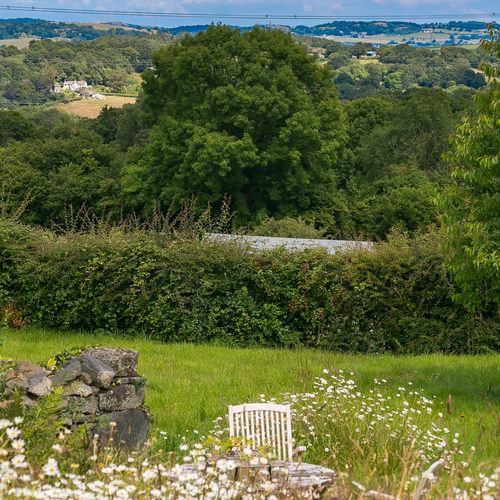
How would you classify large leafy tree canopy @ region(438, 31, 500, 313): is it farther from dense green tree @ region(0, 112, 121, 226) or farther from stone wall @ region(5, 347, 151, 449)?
dense green tree @ region(0, 112, 121, 226)

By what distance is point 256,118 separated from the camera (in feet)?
116

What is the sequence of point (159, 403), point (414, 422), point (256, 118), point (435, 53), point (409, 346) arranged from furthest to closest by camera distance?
point (435, 53) → point (256, 118) → point (409, 346) → point (159, 403) → point (414, 422)

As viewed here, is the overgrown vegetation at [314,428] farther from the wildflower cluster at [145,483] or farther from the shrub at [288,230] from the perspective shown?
the shrub at [288,230]

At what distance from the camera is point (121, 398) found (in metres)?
8.44

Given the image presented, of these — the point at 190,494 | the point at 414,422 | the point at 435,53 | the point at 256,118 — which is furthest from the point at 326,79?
the point at 435,53

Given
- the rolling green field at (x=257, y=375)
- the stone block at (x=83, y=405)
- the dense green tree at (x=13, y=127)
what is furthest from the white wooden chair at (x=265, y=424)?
the dense green tree at (x=13, y=127)

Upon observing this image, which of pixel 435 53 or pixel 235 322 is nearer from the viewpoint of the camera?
pixel 235 322

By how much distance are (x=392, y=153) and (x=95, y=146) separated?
1744 centimetres

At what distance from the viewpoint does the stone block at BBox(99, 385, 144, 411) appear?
27.2ft

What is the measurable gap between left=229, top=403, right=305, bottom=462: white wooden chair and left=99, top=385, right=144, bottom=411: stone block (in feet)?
5.77

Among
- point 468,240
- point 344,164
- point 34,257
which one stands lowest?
point 344,164

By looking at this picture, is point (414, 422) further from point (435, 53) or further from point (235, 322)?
point (435, 53)

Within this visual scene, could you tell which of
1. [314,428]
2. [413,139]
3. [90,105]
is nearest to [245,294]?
[314,428]

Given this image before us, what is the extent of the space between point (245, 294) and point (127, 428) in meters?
8.65
